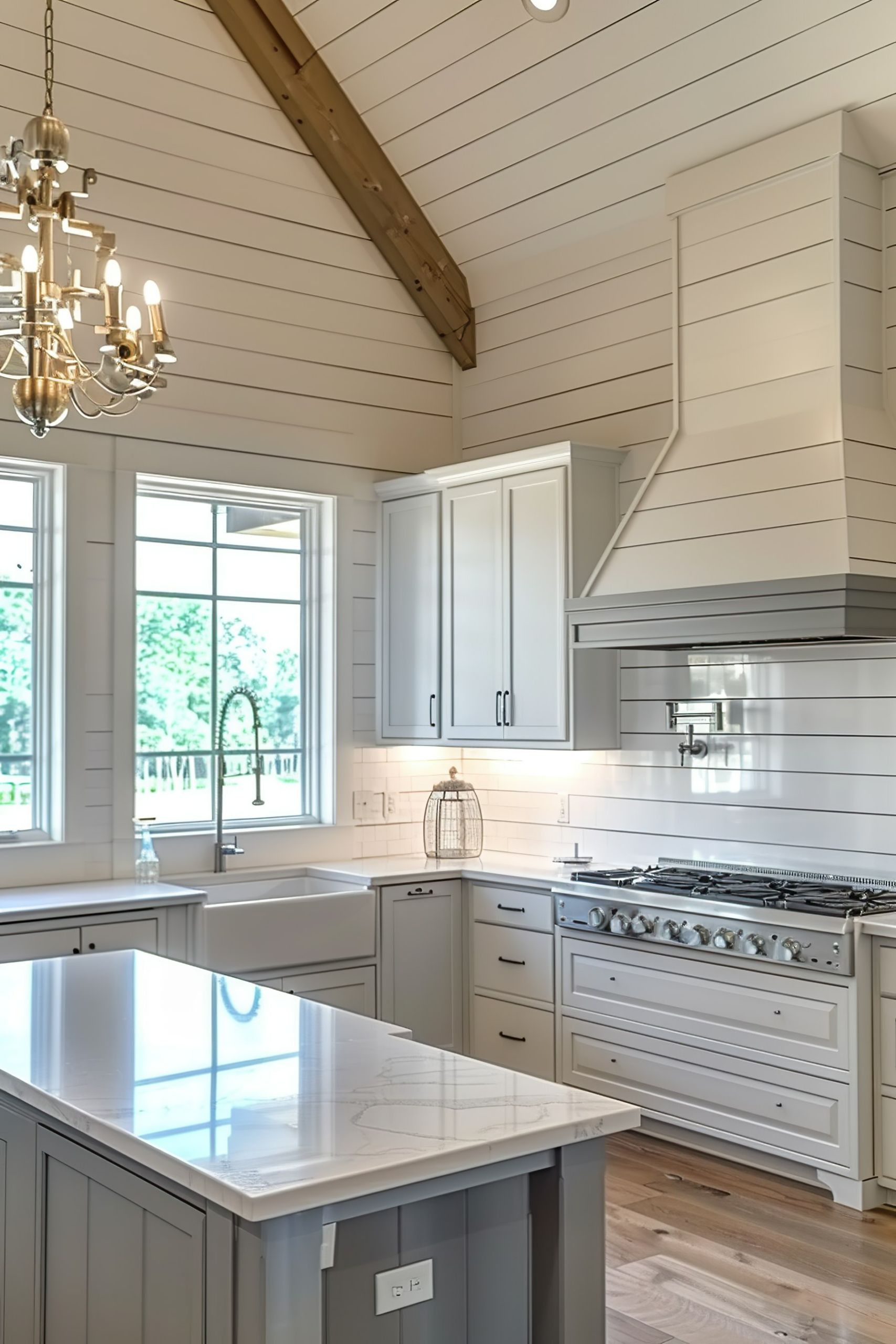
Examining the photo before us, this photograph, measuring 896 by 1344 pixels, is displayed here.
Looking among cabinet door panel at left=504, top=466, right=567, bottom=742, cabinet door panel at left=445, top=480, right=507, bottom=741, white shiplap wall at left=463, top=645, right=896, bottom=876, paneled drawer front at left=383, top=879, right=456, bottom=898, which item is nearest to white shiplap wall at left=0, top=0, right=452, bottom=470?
cabinet door panel at left=445, top=480, right=507, bottom=741

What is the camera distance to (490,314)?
5.99 m

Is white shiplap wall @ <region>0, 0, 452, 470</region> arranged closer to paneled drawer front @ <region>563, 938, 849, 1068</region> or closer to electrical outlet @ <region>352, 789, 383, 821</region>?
electrical outlet @ <region>352, 789, 383, 821</region>

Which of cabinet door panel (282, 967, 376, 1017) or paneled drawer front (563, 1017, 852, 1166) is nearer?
paneled drawer front (563, 1017, 852, 1166)

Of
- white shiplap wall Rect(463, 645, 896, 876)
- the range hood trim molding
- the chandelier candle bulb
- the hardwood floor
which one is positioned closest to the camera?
the chandelier candle bulb

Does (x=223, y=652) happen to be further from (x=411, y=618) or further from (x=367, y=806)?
(x=367, y=806)

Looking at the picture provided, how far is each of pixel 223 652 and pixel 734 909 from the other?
8.03 feet

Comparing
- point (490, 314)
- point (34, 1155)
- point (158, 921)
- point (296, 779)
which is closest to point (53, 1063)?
point (34, 1155)

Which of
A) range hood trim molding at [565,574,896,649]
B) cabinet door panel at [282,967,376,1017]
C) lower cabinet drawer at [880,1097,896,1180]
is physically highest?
range hood trim molding at [565,574,896,649]

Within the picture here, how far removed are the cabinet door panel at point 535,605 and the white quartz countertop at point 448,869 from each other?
0.53 m

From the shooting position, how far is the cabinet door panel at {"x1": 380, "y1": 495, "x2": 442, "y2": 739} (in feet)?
18.3

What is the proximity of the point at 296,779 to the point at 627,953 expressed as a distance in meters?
1.81

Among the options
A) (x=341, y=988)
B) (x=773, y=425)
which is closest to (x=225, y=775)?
(x=341, y=988)

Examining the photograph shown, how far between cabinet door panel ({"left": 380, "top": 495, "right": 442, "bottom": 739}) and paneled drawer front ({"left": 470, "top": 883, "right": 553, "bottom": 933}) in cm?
74

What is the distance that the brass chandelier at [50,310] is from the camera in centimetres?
250
